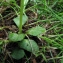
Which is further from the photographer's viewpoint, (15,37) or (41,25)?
(41,25)

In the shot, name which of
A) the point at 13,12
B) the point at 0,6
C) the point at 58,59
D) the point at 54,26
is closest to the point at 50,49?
the point at 58,59

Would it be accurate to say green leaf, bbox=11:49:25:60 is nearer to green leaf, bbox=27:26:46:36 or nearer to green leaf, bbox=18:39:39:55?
green leaf, bbox=18:39:39:55

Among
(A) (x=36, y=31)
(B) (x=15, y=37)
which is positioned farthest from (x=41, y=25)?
(B) (x=15, y=37)

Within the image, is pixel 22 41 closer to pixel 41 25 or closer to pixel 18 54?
pixel 18 54

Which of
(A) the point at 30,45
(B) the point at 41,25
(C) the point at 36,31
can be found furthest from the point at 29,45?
(B) the point at 41,25

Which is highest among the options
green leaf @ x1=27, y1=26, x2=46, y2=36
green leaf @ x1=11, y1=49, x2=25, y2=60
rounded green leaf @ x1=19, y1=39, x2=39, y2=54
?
green leaf @ x1=27, y1=26, x2=46, y2=36

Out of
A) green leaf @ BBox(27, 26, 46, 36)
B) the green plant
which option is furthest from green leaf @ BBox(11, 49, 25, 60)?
green leaf @ BBox(27, 26, 46, 36)

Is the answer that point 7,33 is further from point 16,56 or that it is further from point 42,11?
point 42,11

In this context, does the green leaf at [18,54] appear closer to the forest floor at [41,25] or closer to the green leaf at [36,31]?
the forest floor at [41,25]

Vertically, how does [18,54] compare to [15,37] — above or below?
below
